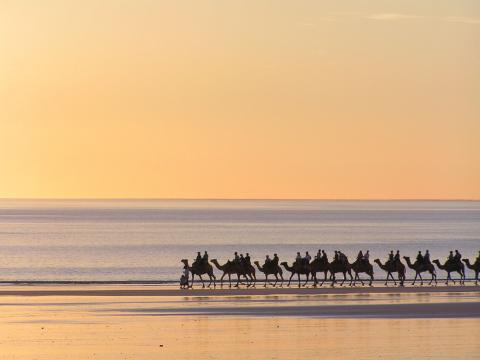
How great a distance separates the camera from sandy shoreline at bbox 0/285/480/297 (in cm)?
4644

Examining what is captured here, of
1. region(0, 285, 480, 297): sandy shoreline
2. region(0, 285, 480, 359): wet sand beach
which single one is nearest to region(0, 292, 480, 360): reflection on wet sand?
region(0, 285, 480, 359): wet sand beach

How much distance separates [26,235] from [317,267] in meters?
106

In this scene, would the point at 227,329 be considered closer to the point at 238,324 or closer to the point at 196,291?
the point at 238,324

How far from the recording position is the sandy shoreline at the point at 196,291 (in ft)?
152

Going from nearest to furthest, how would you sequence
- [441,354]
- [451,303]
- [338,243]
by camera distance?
1. [441,354]
2. [451,303]
3. [338,243]

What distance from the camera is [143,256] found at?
10069cm

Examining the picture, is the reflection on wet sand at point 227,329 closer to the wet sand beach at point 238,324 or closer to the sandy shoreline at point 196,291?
the wet sand beach at point 238,324

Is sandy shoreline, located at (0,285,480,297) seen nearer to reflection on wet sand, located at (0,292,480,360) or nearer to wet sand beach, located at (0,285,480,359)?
wet sand beach, located at (0,285,480,359)

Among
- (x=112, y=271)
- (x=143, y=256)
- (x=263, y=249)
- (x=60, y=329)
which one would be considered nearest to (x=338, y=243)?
(x=263, y=249)

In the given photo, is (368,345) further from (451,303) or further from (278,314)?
(451,303)

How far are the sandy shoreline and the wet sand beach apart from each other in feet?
0.16

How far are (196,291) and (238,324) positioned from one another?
14.0 m

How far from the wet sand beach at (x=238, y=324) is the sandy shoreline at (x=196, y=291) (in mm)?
47

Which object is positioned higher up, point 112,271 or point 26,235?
point 26,235
